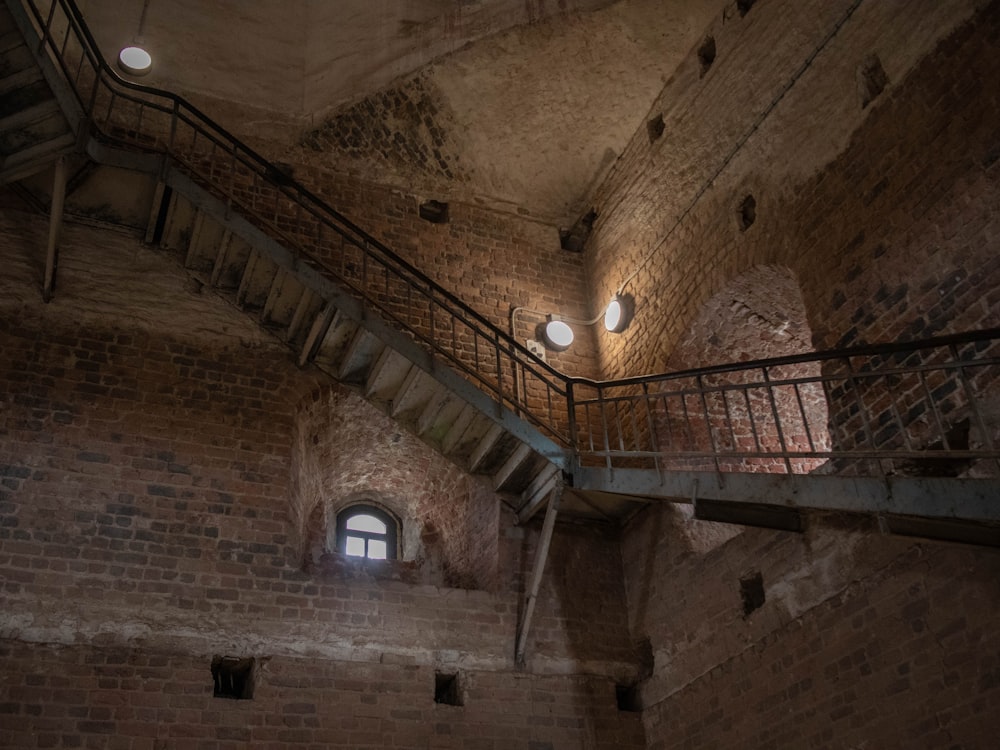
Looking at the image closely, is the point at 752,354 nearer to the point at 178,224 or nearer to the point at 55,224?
the point at 178,224

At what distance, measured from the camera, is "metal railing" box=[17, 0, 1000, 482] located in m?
6.52

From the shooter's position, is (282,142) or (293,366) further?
(282,142)

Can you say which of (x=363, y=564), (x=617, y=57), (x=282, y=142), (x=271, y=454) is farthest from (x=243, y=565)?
(x=617, y=57)

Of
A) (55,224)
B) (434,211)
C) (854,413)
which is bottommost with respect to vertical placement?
(854,413)

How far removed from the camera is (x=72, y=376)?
8.48 metres

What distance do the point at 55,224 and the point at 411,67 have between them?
181 inches

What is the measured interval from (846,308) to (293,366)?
→ 514 centimetres

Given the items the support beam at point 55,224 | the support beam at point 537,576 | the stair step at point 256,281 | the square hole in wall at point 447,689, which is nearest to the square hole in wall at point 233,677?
the square hole in wall at point 447,689

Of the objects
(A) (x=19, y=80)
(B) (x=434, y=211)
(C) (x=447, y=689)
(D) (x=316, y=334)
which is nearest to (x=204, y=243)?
(D) (x=316, y=334)

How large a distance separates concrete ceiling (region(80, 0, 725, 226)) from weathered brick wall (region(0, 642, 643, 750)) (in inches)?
236

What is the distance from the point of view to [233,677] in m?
7.85

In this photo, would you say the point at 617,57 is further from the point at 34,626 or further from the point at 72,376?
the point at 34,626

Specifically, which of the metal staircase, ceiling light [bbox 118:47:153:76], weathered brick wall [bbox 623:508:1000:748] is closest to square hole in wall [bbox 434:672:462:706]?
the metal staircase

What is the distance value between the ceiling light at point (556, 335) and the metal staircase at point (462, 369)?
0.64 metres
